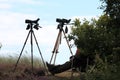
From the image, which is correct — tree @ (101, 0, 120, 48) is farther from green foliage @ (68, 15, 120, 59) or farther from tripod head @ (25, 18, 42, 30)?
tripod head @ (25, 18, 42, 30)

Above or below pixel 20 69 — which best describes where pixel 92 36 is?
above

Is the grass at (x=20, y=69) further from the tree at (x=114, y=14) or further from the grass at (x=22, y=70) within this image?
the tree at (x=114, y=14)

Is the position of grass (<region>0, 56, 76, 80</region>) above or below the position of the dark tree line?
→ below

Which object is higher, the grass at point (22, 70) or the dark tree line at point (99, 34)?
the dark tree line at point (99, 34)

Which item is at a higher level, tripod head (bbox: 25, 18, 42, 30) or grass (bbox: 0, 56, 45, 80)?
tripod head (bbox: 25, 18, 42, 30)

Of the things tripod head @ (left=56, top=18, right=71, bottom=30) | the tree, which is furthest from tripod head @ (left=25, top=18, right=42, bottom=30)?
the tree

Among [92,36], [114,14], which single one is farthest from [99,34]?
[114,14]

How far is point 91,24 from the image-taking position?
72.7 feet

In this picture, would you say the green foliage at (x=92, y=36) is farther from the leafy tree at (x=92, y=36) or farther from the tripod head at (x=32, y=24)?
the tripod head at (x=32, y=24)

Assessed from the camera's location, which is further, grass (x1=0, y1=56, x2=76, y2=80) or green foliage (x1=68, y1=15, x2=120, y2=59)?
green foliage (x1=68, y1=15, x2=120, y2=59)

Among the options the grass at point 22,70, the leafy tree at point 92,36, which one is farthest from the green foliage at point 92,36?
the grass at point 22,70

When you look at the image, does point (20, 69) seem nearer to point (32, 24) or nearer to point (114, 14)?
point (32, 24)

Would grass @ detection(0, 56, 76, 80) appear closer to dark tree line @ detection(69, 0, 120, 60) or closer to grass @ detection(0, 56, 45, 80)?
grass @ detection(0, 56, 45, 80)

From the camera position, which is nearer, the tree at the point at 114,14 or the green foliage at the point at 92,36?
the tree at the point at 114,14
